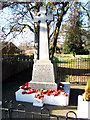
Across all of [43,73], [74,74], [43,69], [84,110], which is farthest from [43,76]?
[74,74]

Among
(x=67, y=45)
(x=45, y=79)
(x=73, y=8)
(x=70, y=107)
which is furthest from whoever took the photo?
(x=67, y=45)

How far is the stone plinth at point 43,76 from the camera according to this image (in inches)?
201

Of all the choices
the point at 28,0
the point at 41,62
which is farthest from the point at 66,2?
the point at 41,62

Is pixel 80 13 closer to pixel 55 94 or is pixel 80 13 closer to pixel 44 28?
pixel 44 28

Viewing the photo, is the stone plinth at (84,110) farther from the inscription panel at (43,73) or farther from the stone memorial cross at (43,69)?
the inscription panel at (43,73)

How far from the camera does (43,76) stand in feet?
17.2

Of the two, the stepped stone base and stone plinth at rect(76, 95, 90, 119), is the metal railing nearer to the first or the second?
the stepped stone base

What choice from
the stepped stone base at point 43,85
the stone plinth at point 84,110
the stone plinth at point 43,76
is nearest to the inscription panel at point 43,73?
the stone plinth at point 43,76

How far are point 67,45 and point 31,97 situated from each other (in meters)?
21.7

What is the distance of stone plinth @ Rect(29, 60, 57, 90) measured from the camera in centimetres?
511

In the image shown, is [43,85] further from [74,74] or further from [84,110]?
[74,74]

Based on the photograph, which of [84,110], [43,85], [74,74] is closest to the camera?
[84,110]

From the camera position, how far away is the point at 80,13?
400 inches

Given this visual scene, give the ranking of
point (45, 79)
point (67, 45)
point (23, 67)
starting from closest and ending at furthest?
point (45, 79), point (23, 67), point (67, 45)
